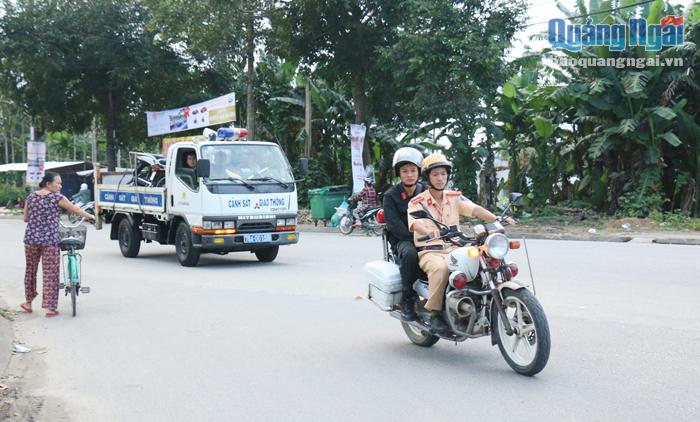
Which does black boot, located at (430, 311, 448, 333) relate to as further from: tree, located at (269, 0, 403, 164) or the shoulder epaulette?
tree, located at (269, 0, 403, 164)

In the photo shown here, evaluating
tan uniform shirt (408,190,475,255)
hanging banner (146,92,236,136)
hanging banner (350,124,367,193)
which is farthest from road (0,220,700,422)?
hanging banner (146,92,236,136)

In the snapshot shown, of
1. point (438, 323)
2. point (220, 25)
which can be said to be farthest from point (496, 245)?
point (220, 25)

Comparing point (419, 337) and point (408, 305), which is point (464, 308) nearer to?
point (408, 305)

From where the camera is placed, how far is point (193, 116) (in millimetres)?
32656

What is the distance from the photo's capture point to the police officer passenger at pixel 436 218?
5820 mm

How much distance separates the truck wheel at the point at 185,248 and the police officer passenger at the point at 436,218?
793 centimetres

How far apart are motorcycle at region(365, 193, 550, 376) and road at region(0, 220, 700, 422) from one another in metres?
0.24

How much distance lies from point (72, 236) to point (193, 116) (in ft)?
80.2

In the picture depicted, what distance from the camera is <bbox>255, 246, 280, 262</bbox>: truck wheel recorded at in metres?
14.3

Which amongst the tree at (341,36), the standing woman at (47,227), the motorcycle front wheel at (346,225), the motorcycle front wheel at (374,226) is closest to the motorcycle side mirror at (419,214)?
the standing woman at (47,227)

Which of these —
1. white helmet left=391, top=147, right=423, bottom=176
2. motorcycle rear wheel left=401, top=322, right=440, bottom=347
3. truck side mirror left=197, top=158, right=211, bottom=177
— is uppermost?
truck side mirror left=197, top=158, right=211, bottom=177

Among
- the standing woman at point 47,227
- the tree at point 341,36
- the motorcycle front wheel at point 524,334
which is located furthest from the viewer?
the tree at point 341,36

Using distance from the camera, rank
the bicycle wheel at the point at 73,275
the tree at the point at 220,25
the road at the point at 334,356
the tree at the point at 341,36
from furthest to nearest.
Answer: the tree at the point at 220,25
the tree at the point at 341,36
the bicycle wheel at the point at 73,275
the road at the point at 334,356

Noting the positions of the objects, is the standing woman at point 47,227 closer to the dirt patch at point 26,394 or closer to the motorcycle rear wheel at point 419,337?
the dirt patch at point 26,394
